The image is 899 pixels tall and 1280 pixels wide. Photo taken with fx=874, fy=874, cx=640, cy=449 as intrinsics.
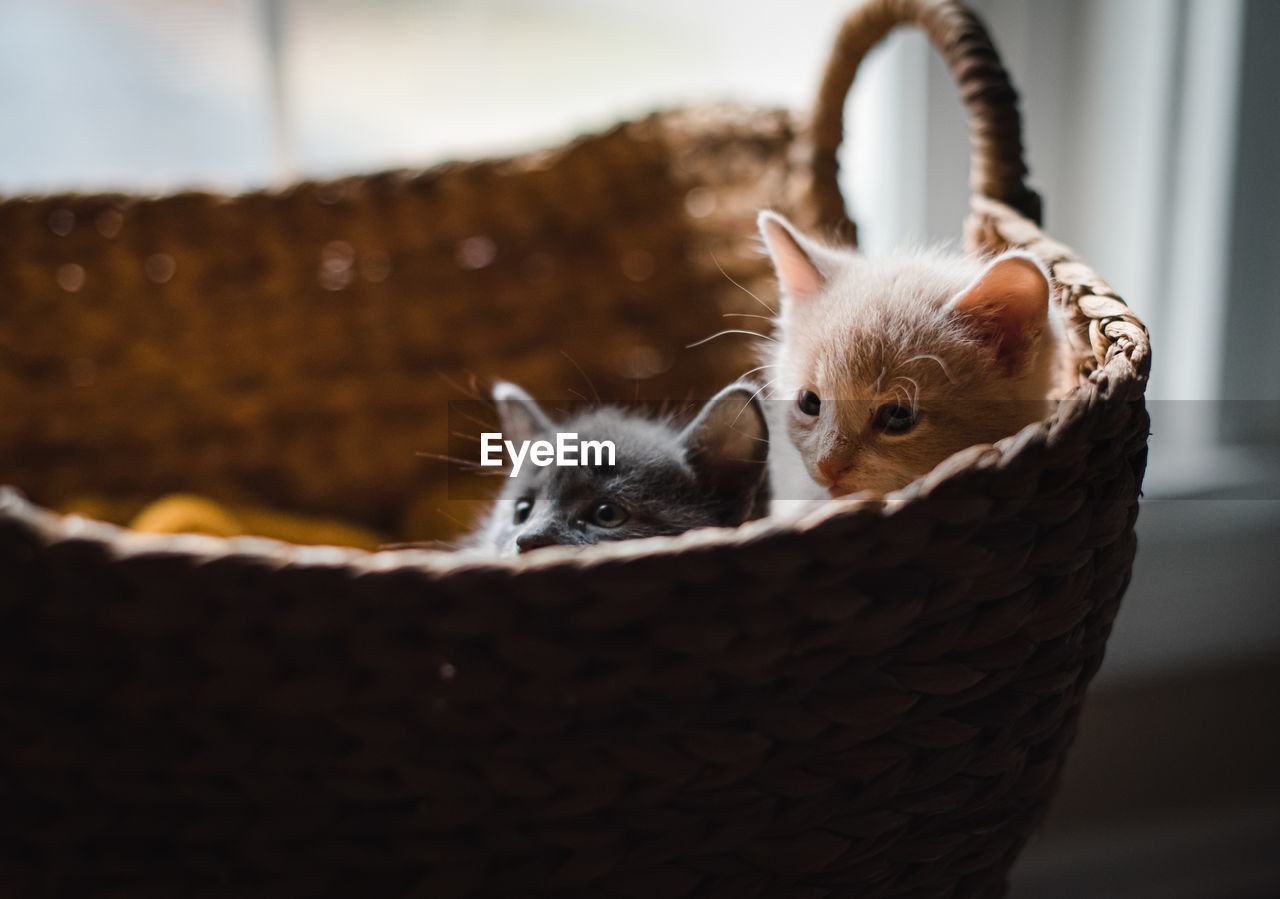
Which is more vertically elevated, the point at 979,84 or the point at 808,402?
the point at 979,84

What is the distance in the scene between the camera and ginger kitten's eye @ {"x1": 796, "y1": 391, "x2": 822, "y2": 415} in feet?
Result: 2.05

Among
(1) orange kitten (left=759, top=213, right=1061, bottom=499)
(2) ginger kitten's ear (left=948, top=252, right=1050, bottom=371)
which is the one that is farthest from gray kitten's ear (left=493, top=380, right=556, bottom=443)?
(2) ginger kitten's ear (left=948, top=252, right=1050, bottom=371)

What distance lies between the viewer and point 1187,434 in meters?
1.31

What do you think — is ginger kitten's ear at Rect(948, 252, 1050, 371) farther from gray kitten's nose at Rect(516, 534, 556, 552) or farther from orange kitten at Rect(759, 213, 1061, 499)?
gray kitten's nose at Rect(516, 534, 556, 552)

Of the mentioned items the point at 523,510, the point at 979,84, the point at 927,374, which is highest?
the point at 979,84

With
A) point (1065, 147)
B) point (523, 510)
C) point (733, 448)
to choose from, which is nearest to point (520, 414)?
point (523, 510)

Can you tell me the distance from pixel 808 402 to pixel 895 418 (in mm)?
79

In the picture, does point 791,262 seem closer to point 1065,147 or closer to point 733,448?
point 733,448

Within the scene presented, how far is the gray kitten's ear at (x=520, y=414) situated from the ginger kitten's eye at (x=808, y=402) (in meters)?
0.21

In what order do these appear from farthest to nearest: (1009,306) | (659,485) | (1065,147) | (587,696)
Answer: (1065,147) < (659,485) < (1009,306) < (587,696)

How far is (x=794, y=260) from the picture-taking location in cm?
66

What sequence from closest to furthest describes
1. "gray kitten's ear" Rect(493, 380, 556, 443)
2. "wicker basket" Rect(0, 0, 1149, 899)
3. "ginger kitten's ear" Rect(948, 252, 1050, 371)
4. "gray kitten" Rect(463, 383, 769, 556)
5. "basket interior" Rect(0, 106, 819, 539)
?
"wicker basket" Rect(0, 0, 1149, 899) < "ginger kitten's ear" Rect(948, 252, 1050, 371) < "gray kitten" Rect(463, 383, 769, 556) < "gray kitten's ear" Rect(493, 380, 556, 443) < "basket interior" Rect(0, 106, 819, 539)

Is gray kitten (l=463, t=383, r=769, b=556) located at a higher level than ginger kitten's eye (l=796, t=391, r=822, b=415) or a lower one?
lower

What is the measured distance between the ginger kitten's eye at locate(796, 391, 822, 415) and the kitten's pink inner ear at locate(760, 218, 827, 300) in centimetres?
10
